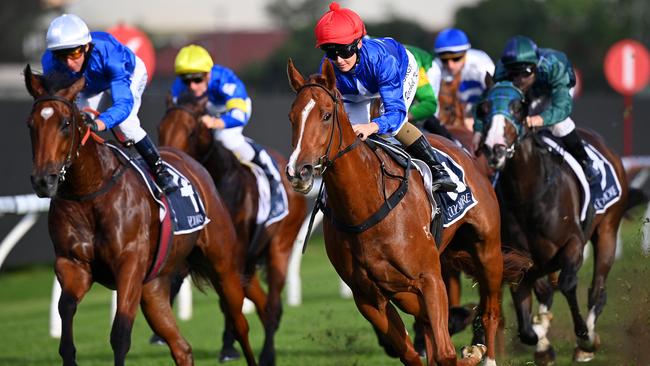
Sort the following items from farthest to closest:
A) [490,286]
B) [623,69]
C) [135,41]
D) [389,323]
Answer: [623,69], [135,41], [490,286], [389,323]

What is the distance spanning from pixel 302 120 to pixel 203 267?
250 centimetres

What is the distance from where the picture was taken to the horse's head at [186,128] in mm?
8500

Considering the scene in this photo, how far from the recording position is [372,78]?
6.18m

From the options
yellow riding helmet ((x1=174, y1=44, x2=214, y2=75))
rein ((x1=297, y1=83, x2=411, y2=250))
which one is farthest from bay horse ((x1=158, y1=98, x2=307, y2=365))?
rein ((x1=297, y1=83, x2=411, y2=250))

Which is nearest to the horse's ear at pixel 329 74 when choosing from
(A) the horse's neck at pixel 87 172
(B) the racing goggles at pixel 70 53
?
(A) the horse's neck at pixel 87 172

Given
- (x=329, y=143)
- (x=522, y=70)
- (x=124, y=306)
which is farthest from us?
(x=522, y=70)

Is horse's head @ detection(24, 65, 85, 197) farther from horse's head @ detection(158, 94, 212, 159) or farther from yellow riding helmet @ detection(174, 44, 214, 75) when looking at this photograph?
yellow riding helmet @ detection(174, 44, 214, 75)

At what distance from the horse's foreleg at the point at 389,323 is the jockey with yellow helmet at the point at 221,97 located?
2.64 meters

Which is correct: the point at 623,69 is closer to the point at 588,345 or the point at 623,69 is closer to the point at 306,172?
the point at 588,345

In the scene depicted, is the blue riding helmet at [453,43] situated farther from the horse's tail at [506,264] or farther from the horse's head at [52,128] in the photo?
the horse's head at [52,128]

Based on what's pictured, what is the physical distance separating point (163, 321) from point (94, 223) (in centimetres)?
82

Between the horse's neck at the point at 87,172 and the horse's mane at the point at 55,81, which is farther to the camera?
the horse's neck at the point at 87,172

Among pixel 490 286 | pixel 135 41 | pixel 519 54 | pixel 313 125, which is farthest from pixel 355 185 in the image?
pixel 135 41

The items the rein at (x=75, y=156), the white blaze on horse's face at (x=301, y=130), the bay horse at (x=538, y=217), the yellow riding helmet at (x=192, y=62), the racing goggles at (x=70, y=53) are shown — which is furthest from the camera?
the yellow riding helmet at (x=192, y=62)
